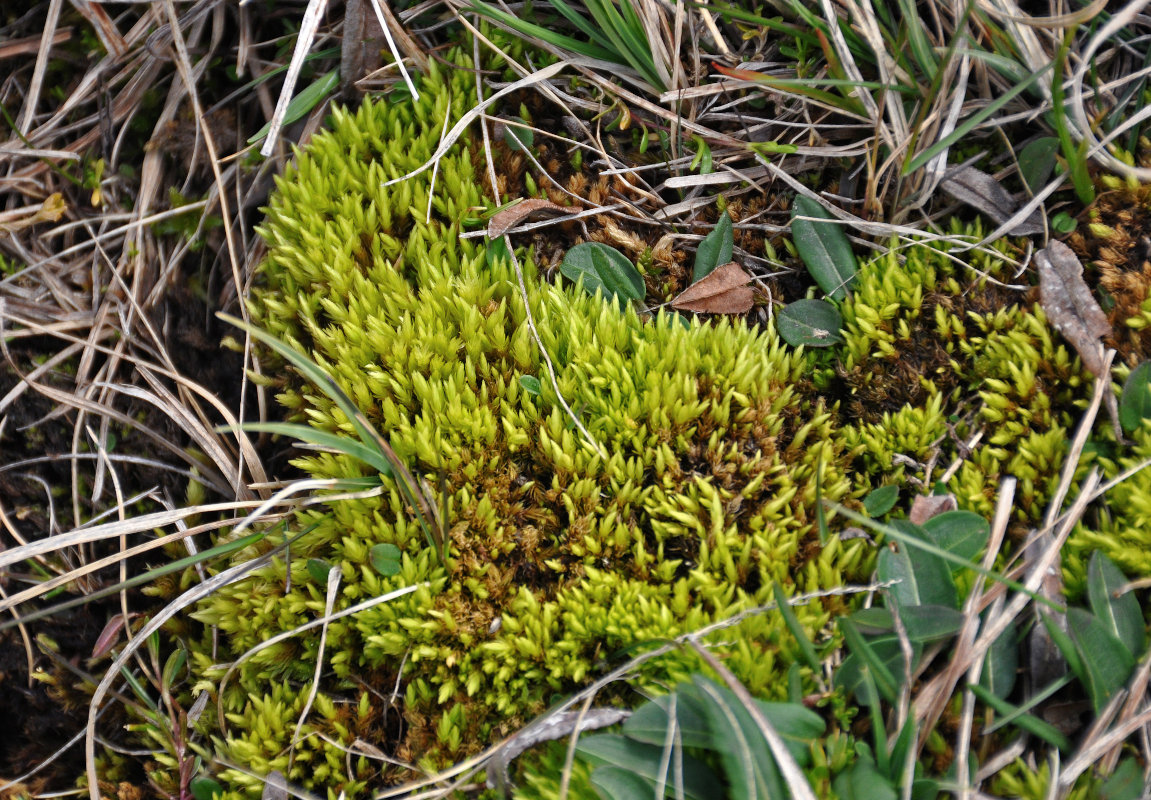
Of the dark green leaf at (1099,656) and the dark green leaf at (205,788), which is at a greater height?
the dark green leaf at (1099,656)

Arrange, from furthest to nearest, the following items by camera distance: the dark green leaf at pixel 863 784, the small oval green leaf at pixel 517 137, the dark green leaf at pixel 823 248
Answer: the small oval green leaf at pixel 517 137, the dark green leaf at pixel 823 248, the dark green leaf at pixel 863 784

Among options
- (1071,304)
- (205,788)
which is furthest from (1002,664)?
(205,788)

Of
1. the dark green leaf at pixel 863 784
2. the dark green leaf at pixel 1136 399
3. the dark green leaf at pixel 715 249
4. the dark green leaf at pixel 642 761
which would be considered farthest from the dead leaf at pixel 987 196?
the dark green leaf at pixel 642 761

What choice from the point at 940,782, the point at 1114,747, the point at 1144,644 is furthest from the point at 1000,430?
the point at 940,782

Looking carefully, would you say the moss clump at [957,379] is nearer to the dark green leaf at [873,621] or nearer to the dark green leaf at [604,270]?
the dark green leaf at [873,621]

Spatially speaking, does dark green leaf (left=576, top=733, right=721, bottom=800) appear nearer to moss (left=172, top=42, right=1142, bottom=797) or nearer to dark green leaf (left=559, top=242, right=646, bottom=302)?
moss (left=172, top=42, right=1142, bottom=797)

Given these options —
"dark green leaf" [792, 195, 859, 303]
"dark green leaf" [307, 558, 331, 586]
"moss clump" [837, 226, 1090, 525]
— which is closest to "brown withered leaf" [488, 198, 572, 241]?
"dark green leaf" [792, 195, 859, 303]

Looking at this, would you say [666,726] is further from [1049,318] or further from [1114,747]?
[1049,318]
